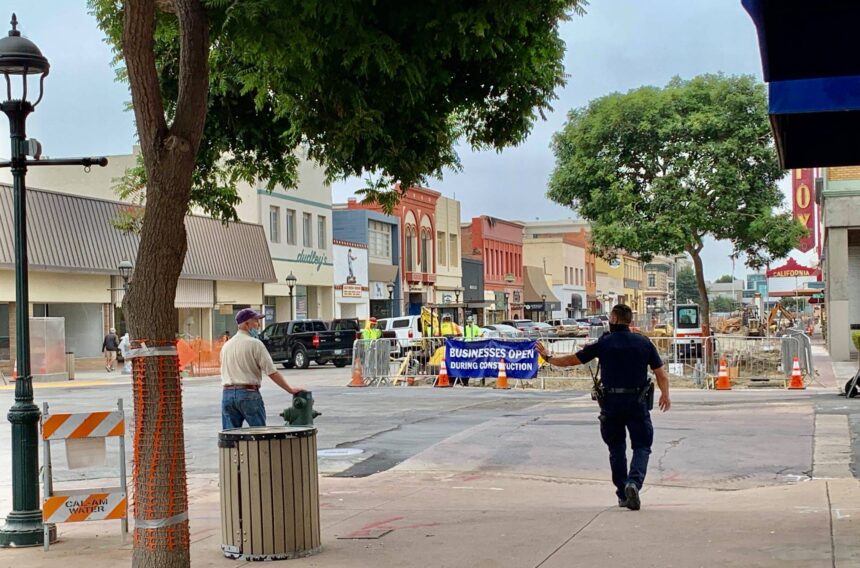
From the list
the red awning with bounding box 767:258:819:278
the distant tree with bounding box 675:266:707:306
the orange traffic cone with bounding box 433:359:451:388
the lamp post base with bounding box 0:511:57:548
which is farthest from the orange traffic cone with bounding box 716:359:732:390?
the distant tree with bounding box 675:266:707:306

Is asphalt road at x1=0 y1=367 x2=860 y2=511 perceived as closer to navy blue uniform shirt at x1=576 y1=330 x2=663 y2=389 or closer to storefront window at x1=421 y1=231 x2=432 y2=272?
navy blue uniform shirt at x1=576 y1=330 x2=663 y2=389

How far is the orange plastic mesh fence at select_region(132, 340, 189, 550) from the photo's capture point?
19.0 feet

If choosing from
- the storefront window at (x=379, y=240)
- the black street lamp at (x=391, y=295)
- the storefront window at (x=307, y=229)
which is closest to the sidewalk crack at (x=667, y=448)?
the storefront window at (x=307, y=229)

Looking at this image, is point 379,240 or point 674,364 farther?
point 379,240

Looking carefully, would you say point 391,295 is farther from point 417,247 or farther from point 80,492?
point 80,492

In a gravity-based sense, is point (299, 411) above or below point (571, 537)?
above

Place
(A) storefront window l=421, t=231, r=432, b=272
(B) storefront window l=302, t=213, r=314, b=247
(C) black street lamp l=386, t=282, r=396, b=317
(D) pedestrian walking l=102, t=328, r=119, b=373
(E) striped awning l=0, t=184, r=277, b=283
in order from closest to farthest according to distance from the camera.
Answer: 1. (E) striped awning l=0, t=184, r=277, b=283
2. (D) pedestrian walking l=102, t=328, r=119, b=373
3. (B) storefront window l=302, t=213, r=314, b=247
4. (C) black street lamp l=386, t=282, r=396, b=317
5. (A) storefront window l=421, t=231, r=432, b=272

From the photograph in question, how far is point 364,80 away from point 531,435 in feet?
25.9

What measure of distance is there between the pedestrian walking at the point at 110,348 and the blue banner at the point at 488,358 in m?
16.1

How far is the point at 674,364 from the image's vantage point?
2670 cm

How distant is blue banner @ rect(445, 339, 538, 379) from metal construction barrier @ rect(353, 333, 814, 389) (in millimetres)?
334

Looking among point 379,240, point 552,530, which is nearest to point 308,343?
point 379,240

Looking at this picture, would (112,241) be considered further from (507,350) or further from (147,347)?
(147,347)

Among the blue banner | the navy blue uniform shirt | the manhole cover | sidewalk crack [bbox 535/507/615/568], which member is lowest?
the manhole cover
